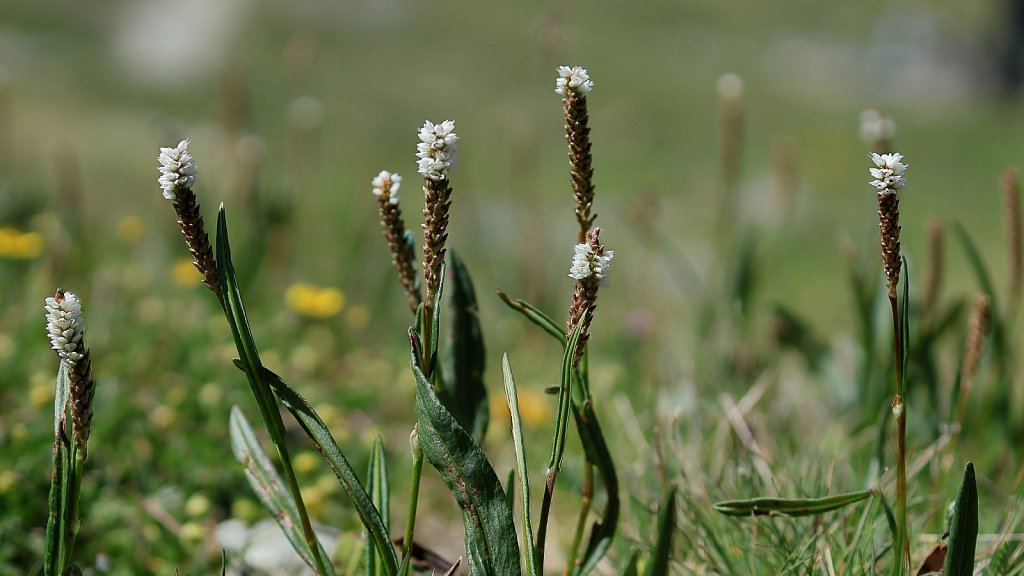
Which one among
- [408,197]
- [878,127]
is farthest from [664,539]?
[408,197]

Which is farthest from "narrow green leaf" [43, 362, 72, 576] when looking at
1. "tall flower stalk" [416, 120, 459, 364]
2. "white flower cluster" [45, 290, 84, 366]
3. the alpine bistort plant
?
"tall flower stalk" [416, 120, 459, 364]

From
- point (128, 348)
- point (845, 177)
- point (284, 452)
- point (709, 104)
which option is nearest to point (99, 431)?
point (128, 348)

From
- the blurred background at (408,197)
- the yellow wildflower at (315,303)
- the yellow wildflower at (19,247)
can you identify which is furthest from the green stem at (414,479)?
the yellow wildflower at (19,247)

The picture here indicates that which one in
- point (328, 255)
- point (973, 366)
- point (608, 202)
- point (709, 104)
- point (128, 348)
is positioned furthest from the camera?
point (709, 104)

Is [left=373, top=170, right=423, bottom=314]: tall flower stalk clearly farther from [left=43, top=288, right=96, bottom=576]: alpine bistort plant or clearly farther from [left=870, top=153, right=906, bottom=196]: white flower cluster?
[left=870, top=153, right=906, bottom=196]: white flower cluster

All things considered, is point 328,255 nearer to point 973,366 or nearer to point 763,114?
point 973,366

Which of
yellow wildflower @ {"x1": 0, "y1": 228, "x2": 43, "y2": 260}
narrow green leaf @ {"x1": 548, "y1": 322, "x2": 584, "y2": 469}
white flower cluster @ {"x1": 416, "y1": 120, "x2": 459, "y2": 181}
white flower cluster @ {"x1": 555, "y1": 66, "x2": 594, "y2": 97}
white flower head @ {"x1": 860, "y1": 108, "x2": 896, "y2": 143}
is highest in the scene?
white flower head @ {"x1": 860, "y1": 108, "x2": 896, "y2": 143}

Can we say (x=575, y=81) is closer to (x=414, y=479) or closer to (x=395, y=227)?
(x=395, y=227)
